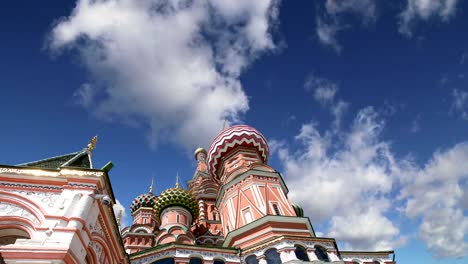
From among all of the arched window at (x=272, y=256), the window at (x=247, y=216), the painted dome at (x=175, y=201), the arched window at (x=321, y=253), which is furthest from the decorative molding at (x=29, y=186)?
the painted dome at (x=175, y=201)

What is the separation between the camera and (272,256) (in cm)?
1440

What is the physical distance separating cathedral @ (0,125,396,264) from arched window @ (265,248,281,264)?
5 cm

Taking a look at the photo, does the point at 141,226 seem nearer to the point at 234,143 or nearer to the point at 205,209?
the point at 205,209

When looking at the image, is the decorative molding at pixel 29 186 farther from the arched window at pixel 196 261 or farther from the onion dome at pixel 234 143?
the onion dome at pixel 234 143

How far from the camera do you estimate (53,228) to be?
7.47 meters

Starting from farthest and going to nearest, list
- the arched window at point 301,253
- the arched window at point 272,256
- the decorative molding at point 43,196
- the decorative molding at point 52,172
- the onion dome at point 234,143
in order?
1. the onion dome at point 234,143
2. the arched window at point 301,253
3. the arched window at point 272,256
4. the decorative molding at point 52,172
5. the decorative molding at point 43,196

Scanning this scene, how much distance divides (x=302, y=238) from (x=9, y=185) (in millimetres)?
13087

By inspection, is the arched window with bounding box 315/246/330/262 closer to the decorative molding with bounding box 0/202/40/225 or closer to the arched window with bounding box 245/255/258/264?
the arched window with bounding box 245/255/258/264

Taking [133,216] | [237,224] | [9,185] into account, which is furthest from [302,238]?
[133,216]

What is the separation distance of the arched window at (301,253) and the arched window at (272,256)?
101cm

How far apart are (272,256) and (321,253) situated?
278 cm

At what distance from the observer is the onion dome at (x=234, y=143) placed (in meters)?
24.3

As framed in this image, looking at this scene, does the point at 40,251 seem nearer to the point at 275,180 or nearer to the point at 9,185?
the point at 9,185

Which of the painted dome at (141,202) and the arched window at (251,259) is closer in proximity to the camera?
the arched window at (251,259)
